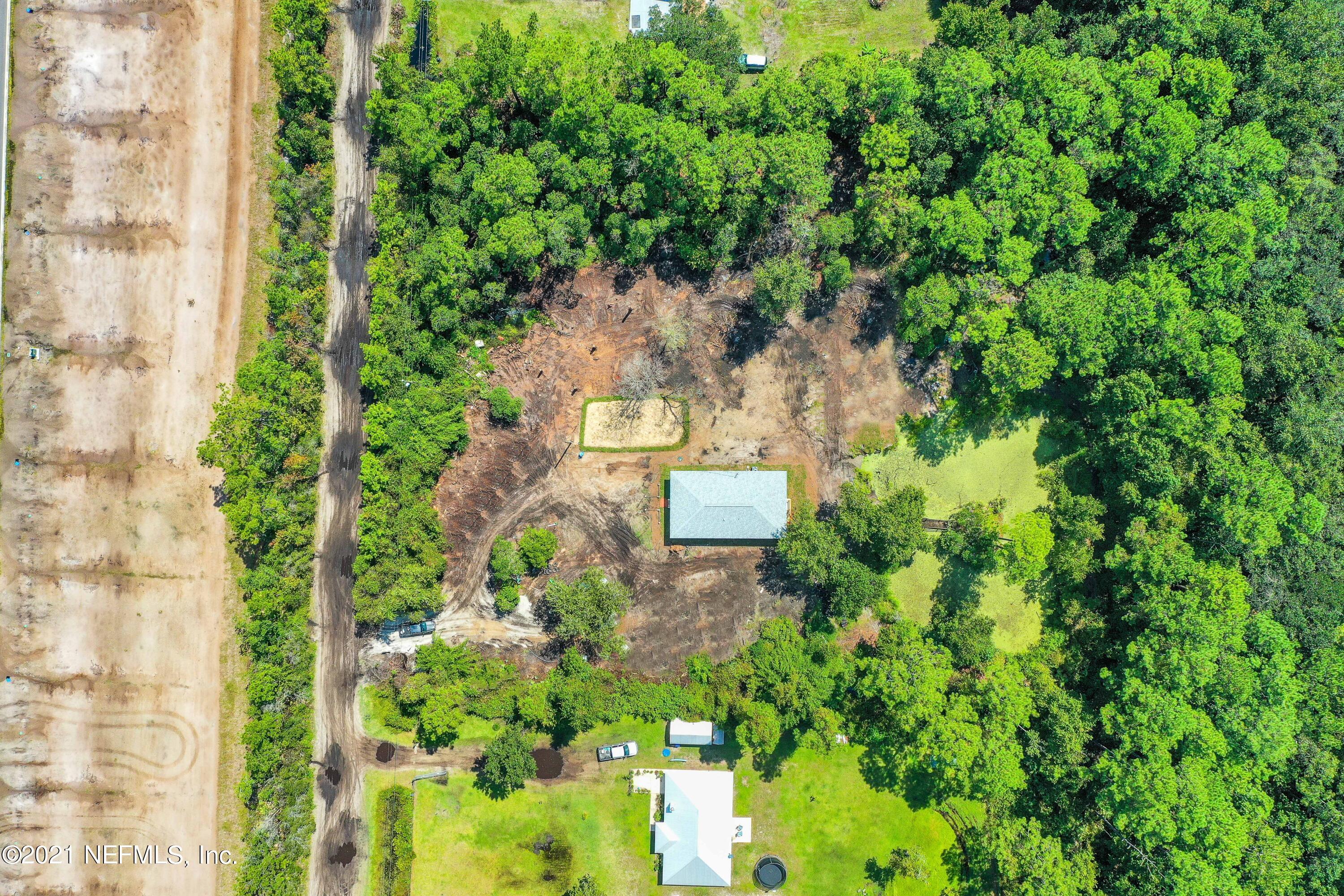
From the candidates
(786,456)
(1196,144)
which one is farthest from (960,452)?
(1196,144)

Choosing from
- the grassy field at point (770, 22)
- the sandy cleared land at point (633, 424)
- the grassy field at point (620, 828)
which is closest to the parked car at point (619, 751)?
the grassy field at point (620, 828)

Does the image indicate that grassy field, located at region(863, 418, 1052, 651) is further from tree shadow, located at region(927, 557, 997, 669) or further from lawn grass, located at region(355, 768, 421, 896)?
lawn grass, located at region(355, 768, 421, 896)

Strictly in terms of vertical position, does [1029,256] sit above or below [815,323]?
above

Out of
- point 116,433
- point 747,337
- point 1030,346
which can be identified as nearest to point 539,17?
point 747,337

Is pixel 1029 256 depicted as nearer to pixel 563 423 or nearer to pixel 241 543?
pixel 563 423

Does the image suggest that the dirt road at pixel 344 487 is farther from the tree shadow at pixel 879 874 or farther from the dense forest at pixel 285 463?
the tree shadow at pixel 879 874

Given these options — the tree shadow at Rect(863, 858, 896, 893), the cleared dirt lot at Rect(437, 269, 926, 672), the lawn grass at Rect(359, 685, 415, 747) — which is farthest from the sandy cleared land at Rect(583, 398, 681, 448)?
the tree shadow at Rect(863, 858, 896, 893)
